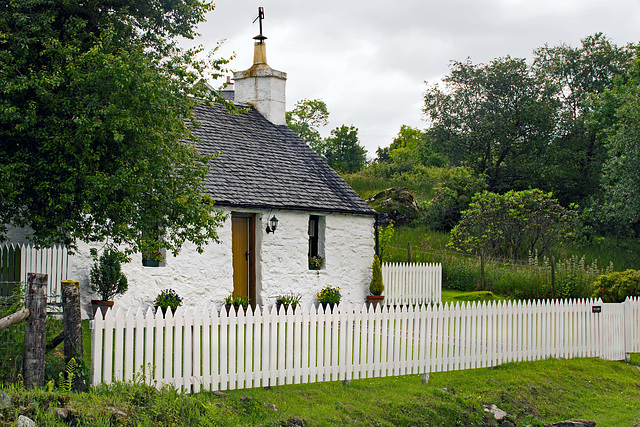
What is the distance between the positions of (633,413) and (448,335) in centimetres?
277

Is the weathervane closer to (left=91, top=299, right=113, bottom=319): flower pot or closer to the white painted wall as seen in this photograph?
the white painted wall

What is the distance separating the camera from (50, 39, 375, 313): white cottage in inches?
559

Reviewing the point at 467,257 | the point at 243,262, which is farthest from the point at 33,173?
the point at 467,257

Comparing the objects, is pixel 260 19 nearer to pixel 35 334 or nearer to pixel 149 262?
pixel 149 262

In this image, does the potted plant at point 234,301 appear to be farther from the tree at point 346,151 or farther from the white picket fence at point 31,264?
the tree at point 346,151

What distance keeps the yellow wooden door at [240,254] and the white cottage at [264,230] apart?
24 mm

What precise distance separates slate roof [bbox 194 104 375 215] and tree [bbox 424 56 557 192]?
17.0 meters

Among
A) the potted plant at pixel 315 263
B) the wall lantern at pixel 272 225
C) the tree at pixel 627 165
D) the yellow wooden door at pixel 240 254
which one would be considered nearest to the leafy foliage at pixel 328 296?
the potted plant at pixel 315 263

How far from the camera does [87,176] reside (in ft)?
28.1

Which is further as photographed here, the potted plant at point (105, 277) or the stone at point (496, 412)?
the potted plant at point (105, 277)

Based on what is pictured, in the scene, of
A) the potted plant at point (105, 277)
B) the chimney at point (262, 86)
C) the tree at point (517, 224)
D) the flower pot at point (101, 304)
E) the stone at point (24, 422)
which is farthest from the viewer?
the tree at point (517, 224)

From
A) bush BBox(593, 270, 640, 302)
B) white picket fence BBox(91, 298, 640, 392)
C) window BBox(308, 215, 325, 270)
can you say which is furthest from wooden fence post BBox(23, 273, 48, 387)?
bush BBox(593, 270, 640, 302)

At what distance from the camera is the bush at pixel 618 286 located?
14.2 metres

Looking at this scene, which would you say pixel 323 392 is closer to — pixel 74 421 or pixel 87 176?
pixel 74 421
